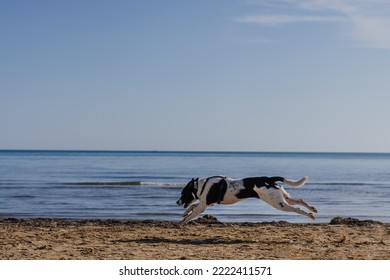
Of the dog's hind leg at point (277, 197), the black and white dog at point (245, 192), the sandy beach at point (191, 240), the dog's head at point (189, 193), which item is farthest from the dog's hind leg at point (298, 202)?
the dog's head at point (189, 193)

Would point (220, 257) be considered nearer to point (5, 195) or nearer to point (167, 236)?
point (167, 236)

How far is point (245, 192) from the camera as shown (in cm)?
1138

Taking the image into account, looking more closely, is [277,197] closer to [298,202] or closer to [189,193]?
[298,202]

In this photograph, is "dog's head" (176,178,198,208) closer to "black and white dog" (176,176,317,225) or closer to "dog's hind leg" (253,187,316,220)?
"black and white dog" (176,176,317,225)

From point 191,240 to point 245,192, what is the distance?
1.34 meters

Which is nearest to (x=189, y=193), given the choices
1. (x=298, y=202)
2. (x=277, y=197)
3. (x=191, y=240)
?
(x=191, y=240)

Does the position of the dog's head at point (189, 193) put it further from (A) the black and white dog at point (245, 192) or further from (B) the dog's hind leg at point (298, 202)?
(B) the dog's hind leg at point (298, 202)

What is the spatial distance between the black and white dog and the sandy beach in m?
0.62

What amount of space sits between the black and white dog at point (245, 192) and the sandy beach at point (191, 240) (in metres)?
0.62

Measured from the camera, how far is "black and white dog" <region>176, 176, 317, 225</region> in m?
11.3

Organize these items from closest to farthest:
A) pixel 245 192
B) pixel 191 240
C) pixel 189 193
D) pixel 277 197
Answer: pixel 191 240 < pixel 277 197 < pixel 245 192 < pixel 189 193

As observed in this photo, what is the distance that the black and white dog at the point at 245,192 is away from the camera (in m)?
11.3

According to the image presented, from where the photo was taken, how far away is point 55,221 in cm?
1450
